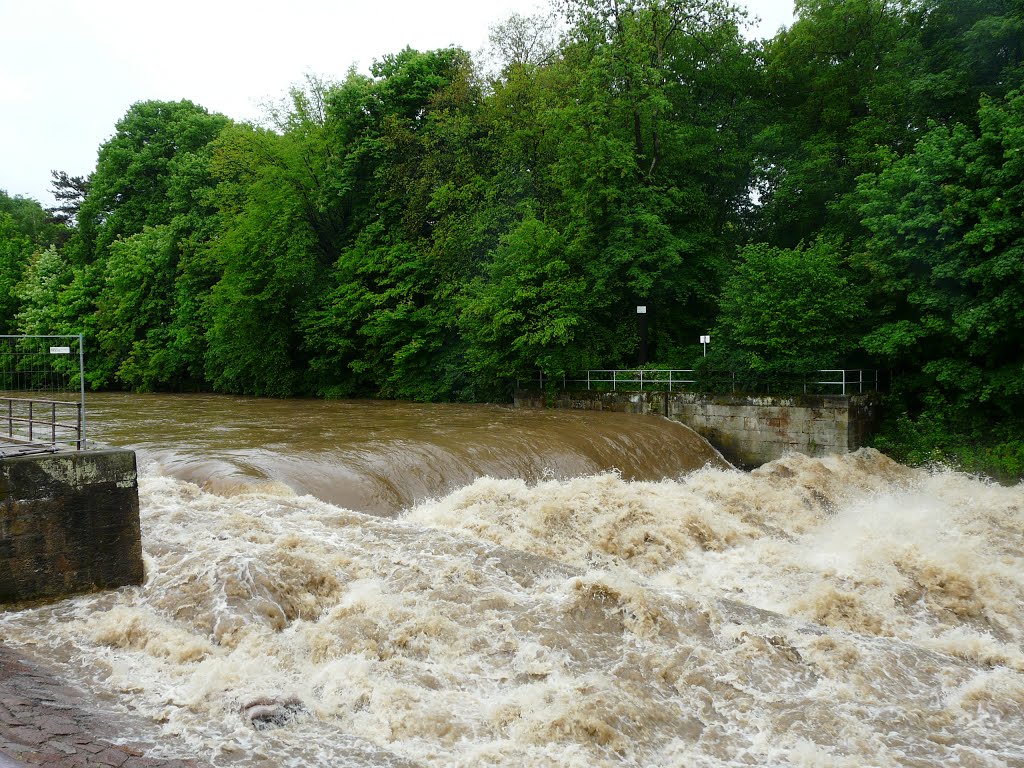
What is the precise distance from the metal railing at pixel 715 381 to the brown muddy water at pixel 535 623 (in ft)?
17.8

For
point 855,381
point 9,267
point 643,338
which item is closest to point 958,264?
point 855,381

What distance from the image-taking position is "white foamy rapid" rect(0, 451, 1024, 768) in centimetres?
533

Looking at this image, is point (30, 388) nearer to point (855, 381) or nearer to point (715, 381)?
point (715, 381)

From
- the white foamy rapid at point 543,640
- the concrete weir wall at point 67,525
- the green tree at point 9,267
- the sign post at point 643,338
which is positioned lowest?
the white foamy rapid at point 543,640

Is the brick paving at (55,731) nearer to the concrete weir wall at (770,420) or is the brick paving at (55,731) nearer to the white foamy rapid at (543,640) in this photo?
the white foamy rapid at (543,640)

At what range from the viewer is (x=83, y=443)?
8.27 meters

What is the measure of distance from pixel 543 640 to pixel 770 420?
529 inches

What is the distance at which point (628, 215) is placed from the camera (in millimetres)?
23031

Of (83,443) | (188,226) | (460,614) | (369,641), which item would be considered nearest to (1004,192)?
(460,614)

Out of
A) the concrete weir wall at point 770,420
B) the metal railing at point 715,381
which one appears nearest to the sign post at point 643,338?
the metal railing at point 715,381

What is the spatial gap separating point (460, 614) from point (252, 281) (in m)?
25.0

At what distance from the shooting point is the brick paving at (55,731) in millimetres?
4422

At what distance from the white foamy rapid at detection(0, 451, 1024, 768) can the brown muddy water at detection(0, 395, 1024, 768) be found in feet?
0.09

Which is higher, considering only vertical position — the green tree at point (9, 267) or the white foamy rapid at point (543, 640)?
the green tree at point (9, 267)
